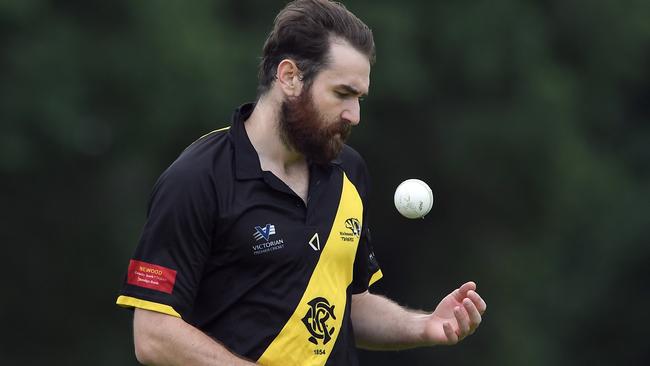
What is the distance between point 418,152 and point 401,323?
13499 mm

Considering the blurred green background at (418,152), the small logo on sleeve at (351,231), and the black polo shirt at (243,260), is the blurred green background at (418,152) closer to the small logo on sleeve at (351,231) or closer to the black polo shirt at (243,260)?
the small logo on sleeve at (351,231)

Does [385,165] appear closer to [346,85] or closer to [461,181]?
[461,181]

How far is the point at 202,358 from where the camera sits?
5625 mm

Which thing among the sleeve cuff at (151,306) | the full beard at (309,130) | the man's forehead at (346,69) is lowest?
the sleeve cuff at (151,306)

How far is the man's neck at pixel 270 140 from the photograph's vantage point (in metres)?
6.07

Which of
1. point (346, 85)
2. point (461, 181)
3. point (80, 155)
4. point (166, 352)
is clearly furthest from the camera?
point (461, 181)

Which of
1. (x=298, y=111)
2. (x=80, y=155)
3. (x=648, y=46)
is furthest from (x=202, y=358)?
(x=648, y=46)

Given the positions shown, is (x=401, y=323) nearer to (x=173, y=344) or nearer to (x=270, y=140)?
(x=270, y=140)

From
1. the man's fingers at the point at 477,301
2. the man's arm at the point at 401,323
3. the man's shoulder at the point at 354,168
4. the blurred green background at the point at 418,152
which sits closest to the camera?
the man's fingers at the point at 477,301

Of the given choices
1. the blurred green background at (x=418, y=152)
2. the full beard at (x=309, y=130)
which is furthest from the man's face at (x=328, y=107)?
the blurred green background at (x=418, y=152)

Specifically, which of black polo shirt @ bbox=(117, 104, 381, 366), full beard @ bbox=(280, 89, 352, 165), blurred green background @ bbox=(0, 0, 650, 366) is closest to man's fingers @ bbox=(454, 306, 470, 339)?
black polo shirt @ bbox=(117, 104, 381, 366)

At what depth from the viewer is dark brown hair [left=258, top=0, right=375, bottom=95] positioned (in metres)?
6.08

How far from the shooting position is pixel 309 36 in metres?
6.12

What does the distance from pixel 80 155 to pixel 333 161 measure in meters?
12.6
